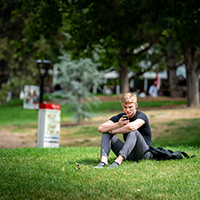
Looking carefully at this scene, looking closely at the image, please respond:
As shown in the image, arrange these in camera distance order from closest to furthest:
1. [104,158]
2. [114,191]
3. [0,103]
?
[114,191], [104,158], [0,103]

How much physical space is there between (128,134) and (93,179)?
112cm

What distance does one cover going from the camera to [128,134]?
5570 millimetres

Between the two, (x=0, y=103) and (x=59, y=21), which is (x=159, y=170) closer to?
(x=59, y=21)

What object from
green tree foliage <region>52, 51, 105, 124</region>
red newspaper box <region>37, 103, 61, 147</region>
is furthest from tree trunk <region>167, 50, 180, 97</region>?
red newspaper box <region>37, 103, 61, 147</region>

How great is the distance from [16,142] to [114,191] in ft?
39.7

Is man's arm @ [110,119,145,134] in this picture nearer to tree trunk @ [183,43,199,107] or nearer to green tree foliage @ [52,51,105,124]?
tree trunk @ [183,43,199,107]

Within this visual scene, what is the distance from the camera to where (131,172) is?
16.9ft

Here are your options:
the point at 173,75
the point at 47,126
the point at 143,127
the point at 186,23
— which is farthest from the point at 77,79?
the point at 143,127

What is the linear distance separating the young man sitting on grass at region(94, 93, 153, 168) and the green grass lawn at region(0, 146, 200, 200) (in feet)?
0.60

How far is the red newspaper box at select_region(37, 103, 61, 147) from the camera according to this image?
10.2 metres

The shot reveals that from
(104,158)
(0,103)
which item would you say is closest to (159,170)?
(104,158)

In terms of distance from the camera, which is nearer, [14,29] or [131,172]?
[131,172]

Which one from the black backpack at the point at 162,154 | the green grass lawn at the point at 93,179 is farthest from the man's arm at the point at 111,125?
the black backpack at the point at 162,154

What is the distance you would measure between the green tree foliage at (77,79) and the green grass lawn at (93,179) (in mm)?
14746
